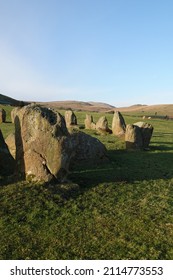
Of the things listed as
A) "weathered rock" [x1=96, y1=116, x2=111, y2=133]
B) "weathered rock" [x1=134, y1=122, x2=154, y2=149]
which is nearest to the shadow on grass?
"weathered rock" [x1=134, y1=122, x2=154, y2=149]

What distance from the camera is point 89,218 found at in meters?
13.2

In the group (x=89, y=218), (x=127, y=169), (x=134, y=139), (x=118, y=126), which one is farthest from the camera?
(x=118, y=126)

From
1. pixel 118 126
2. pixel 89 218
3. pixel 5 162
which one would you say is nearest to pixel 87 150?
pixel 5 162

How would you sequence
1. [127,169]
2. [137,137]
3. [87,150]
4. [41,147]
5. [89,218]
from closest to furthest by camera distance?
[89,218] < [41,147] < [127,169] < [87,150] < [137,137]

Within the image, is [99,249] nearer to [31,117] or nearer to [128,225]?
[128,225]

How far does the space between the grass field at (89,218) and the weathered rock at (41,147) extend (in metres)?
0.78

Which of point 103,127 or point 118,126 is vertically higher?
point 118,126

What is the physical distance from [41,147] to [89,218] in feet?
16.1

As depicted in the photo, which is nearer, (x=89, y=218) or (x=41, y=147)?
(x=89, y=218)

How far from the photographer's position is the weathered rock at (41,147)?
53.1ft

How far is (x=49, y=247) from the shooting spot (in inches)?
428

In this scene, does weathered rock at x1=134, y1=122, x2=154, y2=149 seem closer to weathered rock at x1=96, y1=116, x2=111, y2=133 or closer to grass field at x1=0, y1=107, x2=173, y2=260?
weathered rock at x1=96, y1=116, x2=111, y2=133

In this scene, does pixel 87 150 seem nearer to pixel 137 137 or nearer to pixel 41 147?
pixel 41 147

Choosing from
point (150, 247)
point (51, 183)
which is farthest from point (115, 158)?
point (150, 247)
